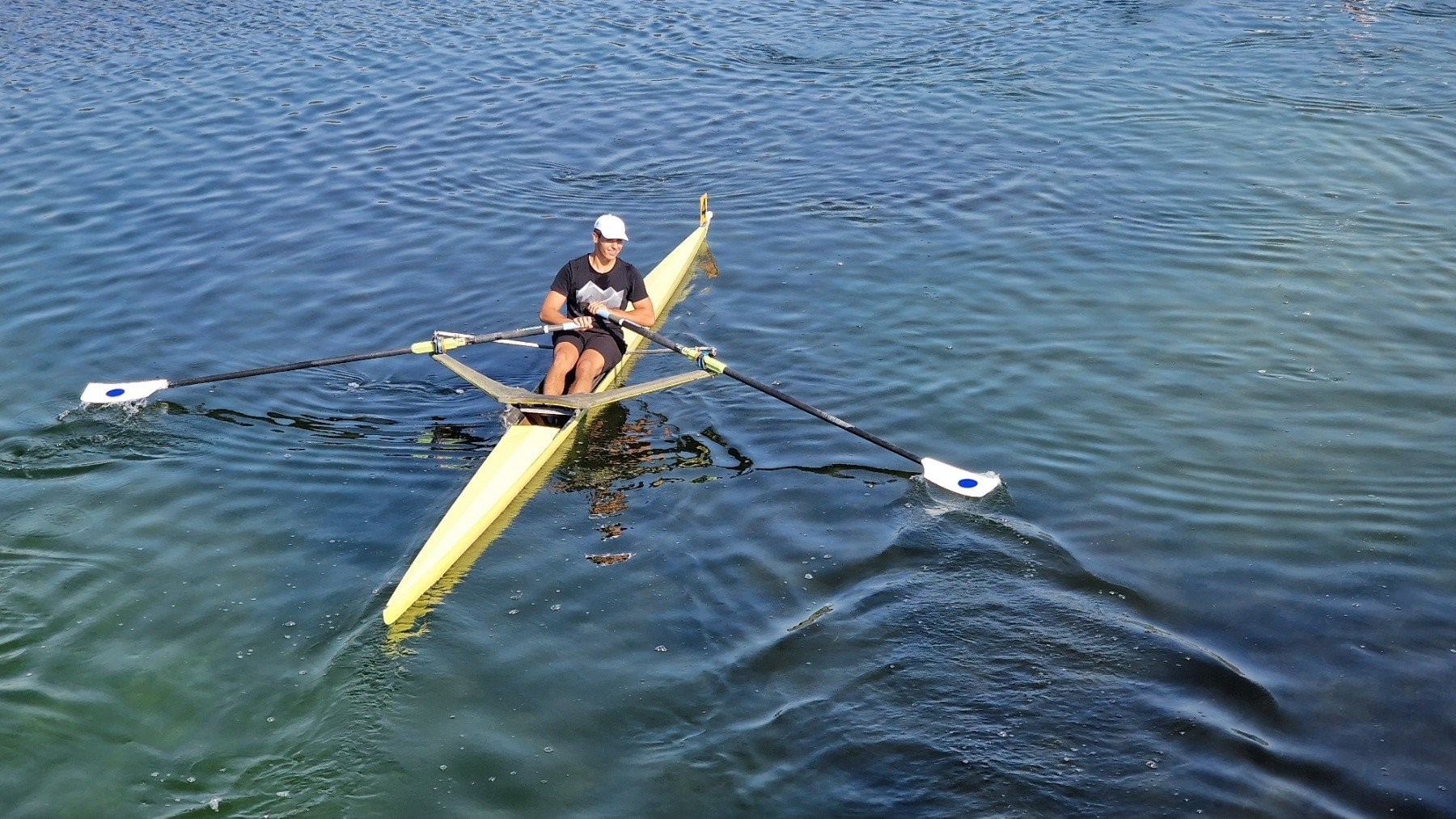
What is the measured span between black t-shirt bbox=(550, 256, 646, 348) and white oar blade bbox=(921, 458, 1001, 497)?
3.21 m

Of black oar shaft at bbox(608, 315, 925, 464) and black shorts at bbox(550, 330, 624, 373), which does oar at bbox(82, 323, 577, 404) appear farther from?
black oar shaft at bbox(608, 315, 925, 464)

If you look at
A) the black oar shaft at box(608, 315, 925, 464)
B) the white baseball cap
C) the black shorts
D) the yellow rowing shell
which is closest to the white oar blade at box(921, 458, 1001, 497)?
the black oar shaft at box(608, 315, 925, 464)

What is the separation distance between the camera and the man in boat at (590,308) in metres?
11.0

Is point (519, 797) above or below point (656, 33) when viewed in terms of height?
below

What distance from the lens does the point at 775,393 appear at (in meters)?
10.4

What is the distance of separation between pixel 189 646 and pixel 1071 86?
15365 mm

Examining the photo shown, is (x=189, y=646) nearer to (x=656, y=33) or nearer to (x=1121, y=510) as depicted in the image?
(x=1121, y=510)

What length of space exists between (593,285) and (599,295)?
102mm

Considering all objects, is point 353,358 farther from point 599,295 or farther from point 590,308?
point 599,295

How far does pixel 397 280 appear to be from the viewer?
1422cm

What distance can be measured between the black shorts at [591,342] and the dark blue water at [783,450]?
522 mm

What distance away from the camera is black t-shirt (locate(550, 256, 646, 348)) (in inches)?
441

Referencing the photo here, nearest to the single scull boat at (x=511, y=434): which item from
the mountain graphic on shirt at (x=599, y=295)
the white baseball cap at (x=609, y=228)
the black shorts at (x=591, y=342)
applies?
the black shorts at (x=591, y=342)

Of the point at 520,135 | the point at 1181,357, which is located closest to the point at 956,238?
the point at 1181,357
